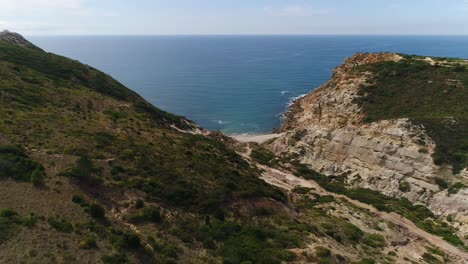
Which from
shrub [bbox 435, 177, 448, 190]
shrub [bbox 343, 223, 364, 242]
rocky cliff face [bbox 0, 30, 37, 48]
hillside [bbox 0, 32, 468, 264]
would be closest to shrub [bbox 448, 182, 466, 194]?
shrub [bbox 435, 177, 448, 190]

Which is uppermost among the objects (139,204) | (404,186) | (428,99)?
(428,99)

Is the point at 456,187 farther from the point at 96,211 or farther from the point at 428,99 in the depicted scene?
the point at 96,211

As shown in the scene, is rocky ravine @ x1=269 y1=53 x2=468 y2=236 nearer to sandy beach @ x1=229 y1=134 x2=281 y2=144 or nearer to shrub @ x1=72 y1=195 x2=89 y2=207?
sandy beach @ x1=229 y1=134 x2=281 y2=144

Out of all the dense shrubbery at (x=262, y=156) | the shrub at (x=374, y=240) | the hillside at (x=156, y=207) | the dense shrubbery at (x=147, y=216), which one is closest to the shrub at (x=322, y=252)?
the hillside at (x=156, y=207)

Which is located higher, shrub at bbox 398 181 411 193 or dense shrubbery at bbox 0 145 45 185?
dense shrubbery at bbox 0 145 45 185

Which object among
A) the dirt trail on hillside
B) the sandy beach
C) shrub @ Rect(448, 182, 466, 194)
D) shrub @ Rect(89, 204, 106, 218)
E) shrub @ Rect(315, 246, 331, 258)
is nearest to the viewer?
shrub @ Rect(89, 204, 106, 218)

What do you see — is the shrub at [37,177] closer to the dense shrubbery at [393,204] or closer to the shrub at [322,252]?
the shrub at [322,252]

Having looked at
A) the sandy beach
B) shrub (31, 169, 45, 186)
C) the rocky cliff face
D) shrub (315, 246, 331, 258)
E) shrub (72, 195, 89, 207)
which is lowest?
the sandy beach

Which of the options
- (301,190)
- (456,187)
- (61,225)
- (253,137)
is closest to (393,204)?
(456,187)
